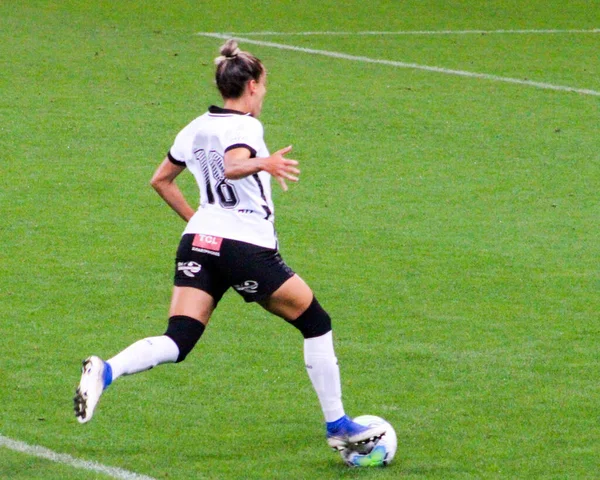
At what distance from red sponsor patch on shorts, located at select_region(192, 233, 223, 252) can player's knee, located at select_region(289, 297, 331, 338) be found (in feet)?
1.63

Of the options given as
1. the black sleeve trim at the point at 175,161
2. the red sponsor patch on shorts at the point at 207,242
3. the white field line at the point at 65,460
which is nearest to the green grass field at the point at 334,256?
the white field line at the point at 65,460

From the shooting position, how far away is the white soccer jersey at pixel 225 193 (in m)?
5.96

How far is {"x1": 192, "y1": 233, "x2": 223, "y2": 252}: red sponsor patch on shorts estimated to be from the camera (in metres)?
5.98

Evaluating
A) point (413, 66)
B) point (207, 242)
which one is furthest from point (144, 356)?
point (413, 66)

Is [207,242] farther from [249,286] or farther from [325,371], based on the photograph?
[325,371]

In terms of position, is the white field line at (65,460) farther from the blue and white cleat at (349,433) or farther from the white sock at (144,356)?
the blue and white cleat at (349,433)

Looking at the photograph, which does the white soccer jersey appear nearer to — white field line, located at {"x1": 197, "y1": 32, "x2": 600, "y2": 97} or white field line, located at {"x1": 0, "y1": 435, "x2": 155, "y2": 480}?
white field line, located at {"x1": 0, "y1": 435, "x2": 155, "y2": 480}

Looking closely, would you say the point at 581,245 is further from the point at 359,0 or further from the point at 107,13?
the point at 359,0

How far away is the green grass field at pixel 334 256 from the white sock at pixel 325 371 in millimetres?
291

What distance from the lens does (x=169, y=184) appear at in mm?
6527

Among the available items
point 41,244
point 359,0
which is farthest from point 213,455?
point 359,0

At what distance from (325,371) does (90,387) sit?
1.11 meters

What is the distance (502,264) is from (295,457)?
13.8 ft

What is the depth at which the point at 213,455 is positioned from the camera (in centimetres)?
628
